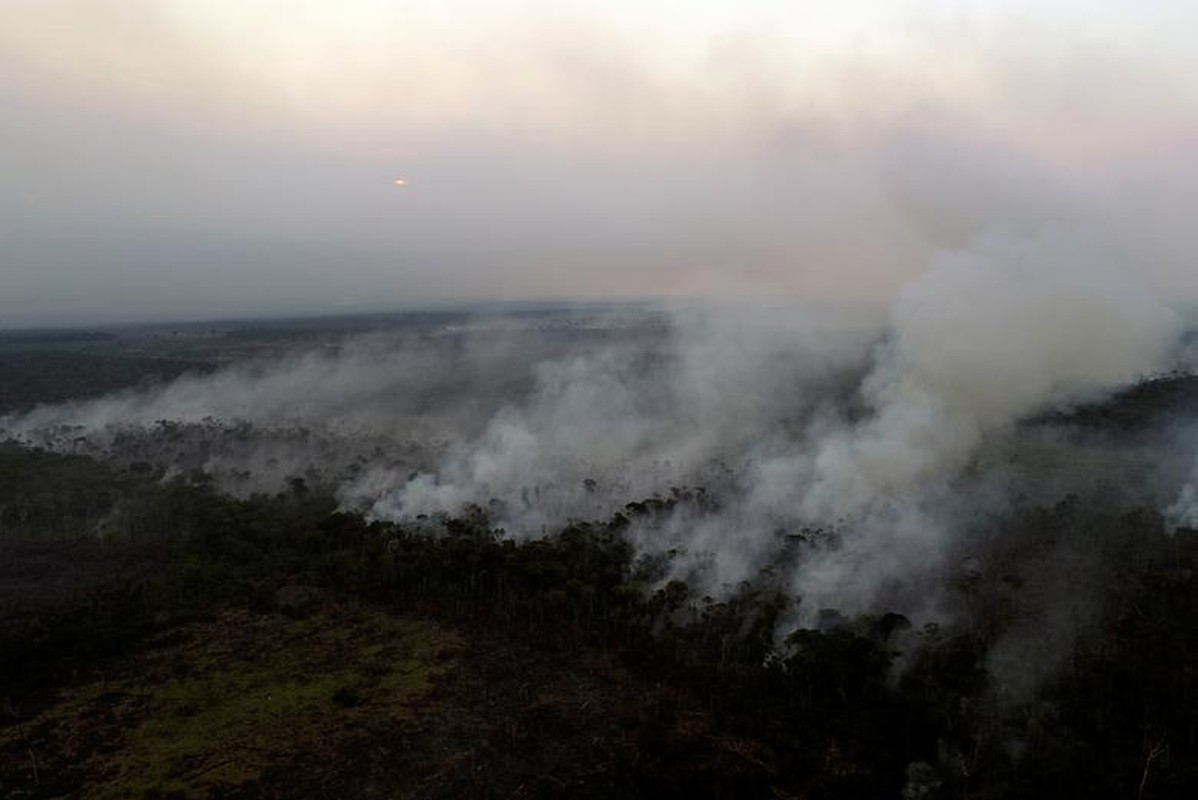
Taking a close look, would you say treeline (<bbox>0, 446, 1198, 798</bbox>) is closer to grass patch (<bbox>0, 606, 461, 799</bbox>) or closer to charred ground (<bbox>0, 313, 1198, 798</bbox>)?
charred ground (<bbox>0, 313, 1198, 798</bbox>)

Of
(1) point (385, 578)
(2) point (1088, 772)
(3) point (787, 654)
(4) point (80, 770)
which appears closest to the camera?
(2) point (1088, 772)

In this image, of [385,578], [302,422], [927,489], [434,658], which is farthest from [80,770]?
[302,422]

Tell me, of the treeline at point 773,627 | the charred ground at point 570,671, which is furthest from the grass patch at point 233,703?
the treeline at point 773,627

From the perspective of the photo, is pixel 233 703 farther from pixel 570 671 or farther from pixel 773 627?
pixel 773 627

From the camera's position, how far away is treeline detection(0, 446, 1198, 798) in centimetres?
2605

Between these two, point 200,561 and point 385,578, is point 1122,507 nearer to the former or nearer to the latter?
point 385,578

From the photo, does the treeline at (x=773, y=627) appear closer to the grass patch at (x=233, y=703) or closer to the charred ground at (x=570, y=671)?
the charred ground at (x=570, y=671)

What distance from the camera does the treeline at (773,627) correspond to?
85.5 ft

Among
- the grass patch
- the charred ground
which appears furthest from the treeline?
the grass patch

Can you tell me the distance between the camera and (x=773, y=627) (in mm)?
34750

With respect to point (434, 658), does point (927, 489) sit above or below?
above

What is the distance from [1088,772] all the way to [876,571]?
46.1 feet

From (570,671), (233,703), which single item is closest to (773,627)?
(570,671)

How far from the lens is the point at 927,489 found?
4866 cm
